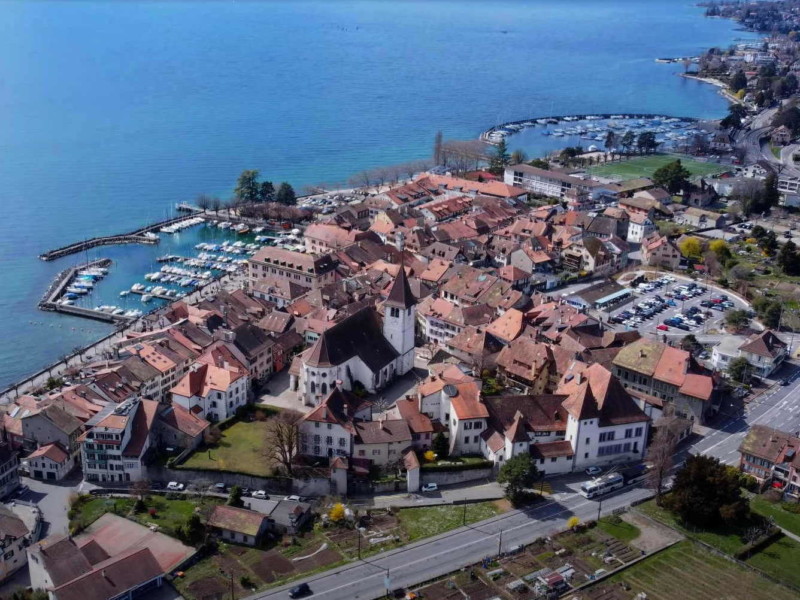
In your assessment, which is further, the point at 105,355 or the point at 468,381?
the point at 105,355

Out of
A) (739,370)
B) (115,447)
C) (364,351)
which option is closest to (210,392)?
(115,447)

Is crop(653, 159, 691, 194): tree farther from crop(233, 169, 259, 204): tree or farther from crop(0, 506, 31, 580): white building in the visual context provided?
crop(0, 506, 31, 580): white building

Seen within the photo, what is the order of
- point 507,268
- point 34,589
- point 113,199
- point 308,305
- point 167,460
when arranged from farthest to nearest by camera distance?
point 113,199 < point 507,268 < point 308,305 < point 167,460 < point 34,589

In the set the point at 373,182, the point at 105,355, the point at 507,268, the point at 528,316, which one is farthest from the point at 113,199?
the point at 528,316

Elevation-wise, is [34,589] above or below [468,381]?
below

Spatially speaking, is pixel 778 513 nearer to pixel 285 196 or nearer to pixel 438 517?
pixel 438 517

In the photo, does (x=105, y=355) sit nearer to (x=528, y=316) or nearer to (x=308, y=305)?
(x=308, y=305)

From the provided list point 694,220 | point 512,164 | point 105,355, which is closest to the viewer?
point 105,355
